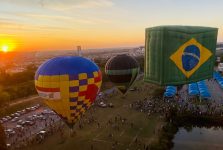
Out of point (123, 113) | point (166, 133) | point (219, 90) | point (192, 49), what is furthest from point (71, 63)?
point (219, 90)

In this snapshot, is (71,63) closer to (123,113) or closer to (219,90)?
(123,113)

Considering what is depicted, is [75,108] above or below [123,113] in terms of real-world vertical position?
above

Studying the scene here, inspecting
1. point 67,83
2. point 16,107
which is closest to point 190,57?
point 67,83

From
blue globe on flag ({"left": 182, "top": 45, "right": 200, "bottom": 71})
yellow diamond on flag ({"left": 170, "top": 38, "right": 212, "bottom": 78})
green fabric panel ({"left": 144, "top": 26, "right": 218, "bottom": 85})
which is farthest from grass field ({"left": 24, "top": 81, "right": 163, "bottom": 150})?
blue globe on flag ({"left": 182, "top": 45, "right": 200, "bottom": 71})

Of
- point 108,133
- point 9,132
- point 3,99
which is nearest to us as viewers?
point 108,133

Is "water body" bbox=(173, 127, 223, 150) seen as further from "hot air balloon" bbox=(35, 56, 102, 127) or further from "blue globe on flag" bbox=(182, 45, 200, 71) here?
"hot air balloon" bbox=(35, 56, 102, 127)

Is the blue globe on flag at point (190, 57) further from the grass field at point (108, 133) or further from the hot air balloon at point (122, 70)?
the grass field at point (108, 133)

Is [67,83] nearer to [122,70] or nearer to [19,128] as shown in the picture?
[122,70]
